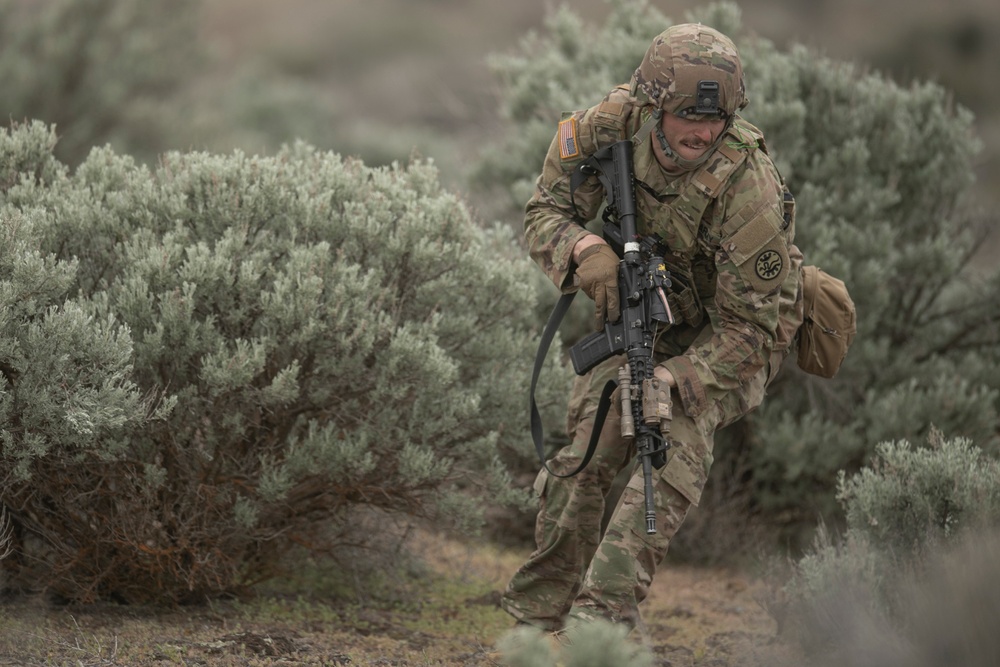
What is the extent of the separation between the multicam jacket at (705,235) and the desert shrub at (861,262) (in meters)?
2.37

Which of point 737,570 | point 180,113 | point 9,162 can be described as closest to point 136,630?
point 9,162

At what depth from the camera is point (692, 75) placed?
4.08 metres

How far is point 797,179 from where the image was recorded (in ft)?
24.0

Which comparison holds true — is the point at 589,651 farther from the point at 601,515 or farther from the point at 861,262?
the point at 861,262

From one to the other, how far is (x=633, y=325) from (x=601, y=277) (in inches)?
8.5

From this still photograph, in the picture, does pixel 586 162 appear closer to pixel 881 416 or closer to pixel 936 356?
pixel 881 416

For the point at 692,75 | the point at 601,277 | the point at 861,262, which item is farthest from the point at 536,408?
the point at 861,262

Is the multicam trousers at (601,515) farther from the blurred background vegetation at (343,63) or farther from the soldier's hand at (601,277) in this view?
the blurred background vegetation at (343,63)

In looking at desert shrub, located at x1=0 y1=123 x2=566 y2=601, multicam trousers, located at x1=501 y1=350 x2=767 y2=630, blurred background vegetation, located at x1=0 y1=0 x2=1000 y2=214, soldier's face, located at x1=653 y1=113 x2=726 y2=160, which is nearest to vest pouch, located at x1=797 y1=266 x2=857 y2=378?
multicam trousers, located at x1=501 y1=350 x2=767 y2=630

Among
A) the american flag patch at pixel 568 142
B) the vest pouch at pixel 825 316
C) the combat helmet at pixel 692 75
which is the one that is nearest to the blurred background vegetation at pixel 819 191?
the vest pouch at pixel 825 316

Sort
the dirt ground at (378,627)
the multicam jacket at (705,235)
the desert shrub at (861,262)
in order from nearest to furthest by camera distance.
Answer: the multicam jacket at (705,235), the dirt ground at (378,627), the desert shrub at (861,262)

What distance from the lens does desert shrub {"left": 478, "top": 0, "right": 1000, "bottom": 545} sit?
6.76 m

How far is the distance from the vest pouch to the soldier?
0.32 feet

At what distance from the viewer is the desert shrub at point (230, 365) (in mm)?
4367
